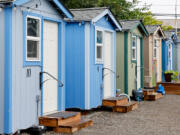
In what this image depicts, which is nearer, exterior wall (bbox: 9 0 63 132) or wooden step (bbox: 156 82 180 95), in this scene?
exterior wall (bbox: 9 0 63 132)

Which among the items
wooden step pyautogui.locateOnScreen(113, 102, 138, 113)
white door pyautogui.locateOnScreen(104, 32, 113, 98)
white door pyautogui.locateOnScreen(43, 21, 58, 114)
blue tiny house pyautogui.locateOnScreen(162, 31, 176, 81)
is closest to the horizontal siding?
white door pyautogui.locateOnScreen(43, 21, 58, 114)

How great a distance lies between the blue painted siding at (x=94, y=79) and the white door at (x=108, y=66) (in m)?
0.63

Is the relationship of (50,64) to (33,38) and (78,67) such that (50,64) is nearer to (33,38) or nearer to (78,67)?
(33,38)

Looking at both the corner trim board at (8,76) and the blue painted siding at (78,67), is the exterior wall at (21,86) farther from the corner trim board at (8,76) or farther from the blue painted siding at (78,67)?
the blue painted siding at (78,67)

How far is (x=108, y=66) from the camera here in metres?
12.0

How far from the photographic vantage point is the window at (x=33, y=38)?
7.64m

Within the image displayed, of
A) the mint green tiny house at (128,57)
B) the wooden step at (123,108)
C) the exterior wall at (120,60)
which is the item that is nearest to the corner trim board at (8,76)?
the wooden step at (123,108)

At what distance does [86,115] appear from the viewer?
10.5m

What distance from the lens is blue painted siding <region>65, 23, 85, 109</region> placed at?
34.0 ft

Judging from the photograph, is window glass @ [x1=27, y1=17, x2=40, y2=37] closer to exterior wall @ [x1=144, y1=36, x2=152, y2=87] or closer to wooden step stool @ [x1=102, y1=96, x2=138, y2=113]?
wooden step stool @ [x1=102, y1=96, x2=138, y2=113]

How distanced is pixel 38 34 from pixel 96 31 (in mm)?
3200

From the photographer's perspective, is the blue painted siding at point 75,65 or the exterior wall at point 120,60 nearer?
the blue painted siding at point 75,65

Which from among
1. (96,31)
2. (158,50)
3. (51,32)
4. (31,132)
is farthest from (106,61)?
(158,50)

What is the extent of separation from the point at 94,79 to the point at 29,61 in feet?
11.7
